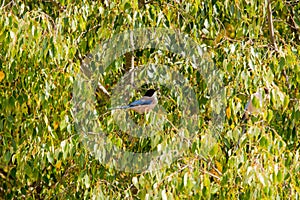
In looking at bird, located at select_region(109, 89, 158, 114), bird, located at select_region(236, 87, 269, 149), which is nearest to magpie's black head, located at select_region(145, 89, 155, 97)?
bird, located at select_region(109, 89, 158, 114)

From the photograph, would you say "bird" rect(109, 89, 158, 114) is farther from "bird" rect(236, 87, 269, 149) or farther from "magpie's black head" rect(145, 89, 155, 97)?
"bird" rect(236, 87, 269, 149)

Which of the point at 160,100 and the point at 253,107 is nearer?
the point at 253,107

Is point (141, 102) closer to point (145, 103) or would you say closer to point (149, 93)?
point (145, 103)

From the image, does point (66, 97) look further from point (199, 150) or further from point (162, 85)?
point (199, 150)

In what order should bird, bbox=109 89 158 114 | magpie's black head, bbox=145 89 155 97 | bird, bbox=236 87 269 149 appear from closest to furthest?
1. bird, bbox=236 87 269 149
2. bird, bbox=109 89 158 114
3. magpie's black head, bbox=145 89 155 97

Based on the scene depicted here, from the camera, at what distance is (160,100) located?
4781mm

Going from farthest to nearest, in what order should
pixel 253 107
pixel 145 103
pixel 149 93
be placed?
pixel 149 93, pixel 145 103, pixel 253 107

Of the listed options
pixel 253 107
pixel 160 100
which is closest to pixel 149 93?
pixel 160 100

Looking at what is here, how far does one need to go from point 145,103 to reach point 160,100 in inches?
11.3

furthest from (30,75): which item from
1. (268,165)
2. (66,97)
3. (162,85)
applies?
(268,165)

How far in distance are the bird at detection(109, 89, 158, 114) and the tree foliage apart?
0.07 metres

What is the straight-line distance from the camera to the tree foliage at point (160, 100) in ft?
13.0

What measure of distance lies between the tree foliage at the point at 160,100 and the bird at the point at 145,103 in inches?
2.8

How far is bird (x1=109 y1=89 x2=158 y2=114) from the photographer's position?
447 cm
